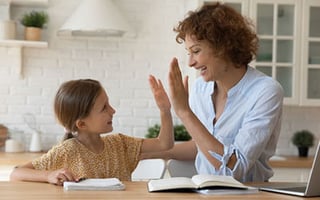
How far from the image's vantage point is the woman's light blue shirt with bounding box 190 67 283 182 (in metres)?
2.45

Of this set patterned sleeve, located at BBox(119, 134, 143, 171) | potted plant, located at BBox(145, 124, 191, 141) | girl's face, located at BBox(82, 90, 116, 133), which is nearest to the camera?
girl's face, located at BBox(82, 90, 116, 133)

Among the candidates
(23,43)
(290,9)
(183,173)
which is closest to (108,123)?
(183,173)

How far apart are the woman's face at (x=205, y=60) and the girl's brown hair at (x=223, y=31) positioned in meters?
0.02

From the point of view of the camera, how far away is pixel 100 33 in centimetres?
465

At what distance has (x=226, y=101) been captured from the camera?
2709 millimetres

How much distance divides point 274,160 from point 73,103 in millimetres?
2086

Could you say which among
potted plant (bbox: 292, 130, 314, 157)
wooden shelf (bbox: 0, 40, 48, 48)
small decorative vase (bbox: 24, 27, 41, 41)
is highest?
small decorative vase (bbox: 24, 27, 41, 41)

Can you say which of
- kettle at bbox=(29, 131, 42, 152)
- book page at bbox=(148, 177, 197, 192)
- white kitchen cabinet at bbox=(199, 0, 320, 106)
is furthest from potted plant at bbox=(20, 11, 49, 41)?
book page at bbox=(148, 177, 197, 192)

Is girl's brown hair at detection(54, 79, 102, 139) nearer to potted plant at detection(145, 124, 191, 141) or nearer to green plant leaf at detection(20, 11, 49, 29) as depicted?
potted plant at detection(145, 124, 191, 141)

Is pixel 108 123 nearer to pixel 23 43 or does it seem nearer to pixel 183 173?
pixel 183 173

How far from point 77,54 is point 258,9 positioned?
1340 millimetres

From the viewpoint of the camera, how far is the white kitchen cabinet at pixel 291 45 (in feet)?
14.6

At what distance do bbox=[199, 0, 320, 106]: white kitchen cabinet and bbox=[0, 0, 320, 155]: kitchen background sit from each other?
0.36 m

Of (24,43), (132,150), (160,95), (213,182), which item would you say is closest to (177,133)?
(24,43)
